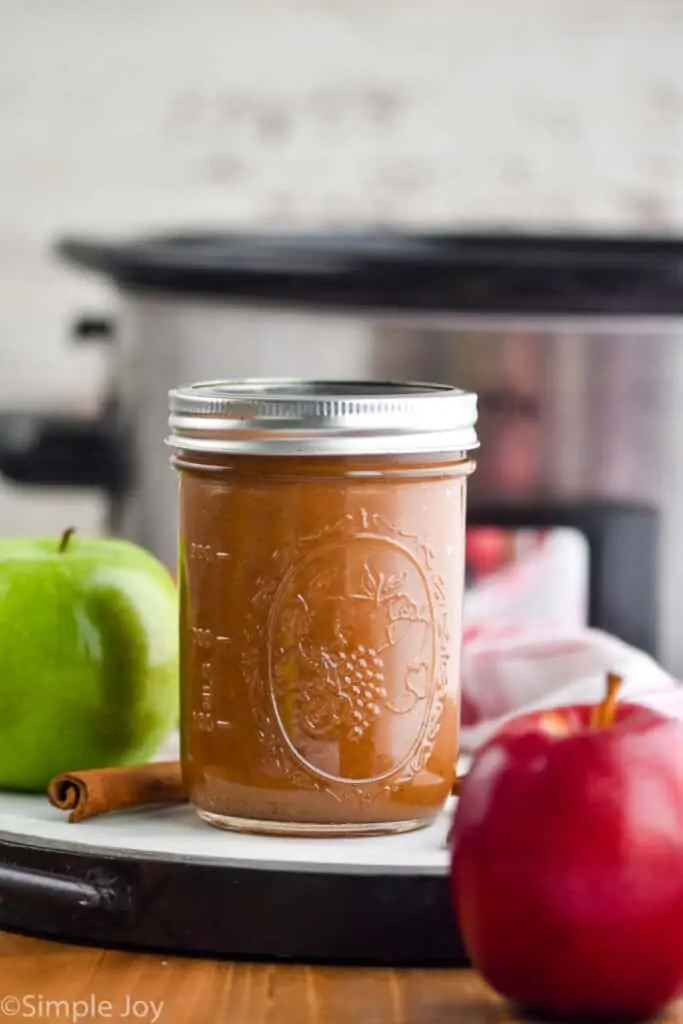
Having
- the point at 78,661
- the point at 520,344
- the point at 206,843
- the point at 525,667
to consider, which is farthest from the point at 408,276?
the point at 206,843

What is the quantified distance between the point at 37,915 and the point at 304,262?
0.86m

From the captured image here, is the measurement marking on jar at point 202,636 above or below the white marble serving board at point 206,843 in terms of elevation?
above

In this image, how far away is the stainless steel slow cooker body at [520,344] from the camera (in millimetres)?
1436

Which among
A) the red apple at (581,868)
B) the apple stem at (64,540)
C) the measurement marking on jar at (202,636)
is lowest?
the red apple at (581,868)

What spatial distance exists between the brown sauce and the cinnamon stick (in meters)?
0.05

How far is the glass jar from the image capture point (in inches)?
29.2

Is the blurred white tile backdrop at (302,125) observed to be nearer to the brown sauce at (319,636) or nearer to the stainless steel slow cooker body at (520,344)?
the stainless steel slow cooker body at (520,344)

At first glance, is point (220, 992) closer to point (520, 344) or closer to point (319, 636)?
point (319, 636)

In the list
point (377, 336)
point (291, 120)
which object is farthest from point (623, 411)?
point (291, 120)

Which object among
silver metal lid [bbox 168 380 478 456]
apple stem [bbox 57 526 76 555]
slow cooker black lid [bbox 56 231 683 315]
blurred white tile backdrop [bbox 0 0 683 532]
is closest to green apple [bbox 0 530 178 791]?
apple stem [bbox 57 526 76 555]

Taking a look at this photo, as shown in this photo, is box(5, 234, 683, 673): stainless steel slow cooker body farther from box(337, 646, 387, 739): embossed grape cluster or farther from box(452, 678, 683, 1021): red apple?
box(452, 678, 683, 1021): red apple

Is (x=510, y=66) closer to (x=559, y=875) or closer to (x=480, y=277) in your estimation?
(x=480, y=277)

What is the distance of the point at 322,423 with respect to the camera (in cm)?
74

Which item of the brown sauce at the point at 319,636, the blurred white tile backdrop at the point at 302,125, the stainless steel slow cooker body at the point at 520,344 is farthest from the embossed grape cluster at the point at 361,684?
the blurred white tile backdrop at the point at 302,125
